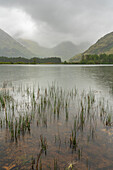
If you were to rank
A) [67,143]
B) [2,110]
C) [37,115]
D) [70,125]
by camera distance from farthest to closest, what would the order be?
[2,110], [37,115], [70,125], [67,143]

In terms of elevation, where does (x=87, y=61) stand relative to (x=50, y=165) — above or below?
above

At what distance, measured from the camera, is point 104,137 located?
7035 millimetres

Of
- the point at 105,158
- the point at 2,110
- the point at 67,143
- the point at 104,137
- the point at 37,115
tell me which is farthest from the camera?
the point at 2,110

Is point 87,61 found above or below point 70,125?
above

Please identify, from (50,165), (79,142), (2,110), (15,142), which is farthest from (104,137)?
(2,110)

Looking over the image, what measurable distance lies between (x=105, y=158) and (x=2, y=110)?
8.10 metres

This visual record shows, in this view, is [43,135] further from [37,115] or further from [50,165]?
[37,115]

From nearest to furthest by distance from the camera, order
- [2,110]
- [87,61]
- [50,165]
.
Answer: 1. [50,165]
2. [2,110]
3. [87,61]

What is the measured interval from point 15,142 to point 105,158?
3958 mm

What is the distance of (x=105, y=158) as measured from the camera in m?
5.48

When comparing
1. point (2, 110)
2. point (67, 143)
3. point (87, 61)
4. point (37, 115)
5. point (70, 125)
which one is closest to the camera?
point (67, 143)

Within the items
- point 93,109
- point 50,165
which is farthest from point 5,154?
point 93,109

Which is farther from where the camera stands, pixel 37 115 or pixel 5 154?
pixel 37 115

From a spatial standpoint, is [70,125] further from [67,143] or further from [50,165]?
[50,165]
